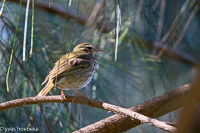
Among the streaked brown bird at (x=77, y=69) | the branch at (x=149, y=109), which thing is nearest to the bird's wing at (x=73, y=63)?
the streaked brown bird at (x=77, y=69)

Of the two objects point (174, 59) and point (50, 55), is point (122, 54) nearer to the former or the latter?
point (174, 59)

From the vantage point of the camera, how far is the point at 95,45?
353 cm

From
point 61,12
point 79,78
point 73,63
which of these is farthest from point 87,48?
point 61,12

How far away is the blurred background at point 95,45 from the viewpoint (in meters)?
2.93

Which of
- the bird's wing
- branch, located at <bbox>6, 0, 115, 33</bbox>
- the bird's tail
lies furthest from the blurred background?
the bird's tail

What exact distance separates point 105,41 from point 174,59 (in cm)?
96

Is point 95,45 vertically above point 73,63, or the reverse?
point 95,45

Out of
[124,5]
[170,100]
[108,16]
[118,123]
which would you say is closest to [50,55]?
[108,16]

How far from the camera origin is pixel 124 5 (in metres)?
3.13

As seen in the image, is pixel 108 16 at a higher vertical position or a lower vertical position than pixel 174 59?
higher

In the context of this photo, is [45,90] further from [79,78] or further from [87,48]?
[87,48]

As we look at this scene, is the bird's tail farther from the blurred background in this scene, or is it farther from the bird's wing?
the blurred background

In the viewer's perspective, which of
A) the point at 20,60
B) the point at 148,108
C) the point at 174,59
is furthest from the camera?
the point at 174,59

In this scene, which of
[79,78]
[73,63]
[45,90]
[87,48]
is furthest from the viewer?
[87,48]
